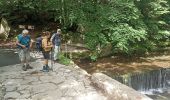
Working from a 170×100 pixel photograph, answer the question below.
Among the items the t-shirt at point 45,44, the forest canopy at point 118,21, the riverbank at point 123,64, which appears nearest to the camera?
the t-shirt at point 45,44

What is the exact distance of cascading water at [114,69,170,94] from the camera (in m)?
15.0

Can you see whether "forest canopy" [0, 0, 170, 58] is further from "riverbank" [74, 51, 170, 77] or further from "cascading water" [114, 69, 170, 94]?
"cascading water" [114, 69, 170, 94]

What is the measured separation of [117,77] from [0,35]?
9403 millimetres

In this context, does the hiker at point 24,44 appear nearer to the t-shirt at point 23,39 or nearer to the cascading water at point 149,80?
the t-shirt at point 23,39

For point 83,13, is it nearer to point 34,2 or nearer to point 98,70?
point 98,70

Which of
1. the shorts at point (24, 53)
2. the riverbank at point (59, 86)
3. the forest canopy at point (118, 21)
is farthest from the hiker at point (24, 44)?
the forest canopy at point (118, 21)

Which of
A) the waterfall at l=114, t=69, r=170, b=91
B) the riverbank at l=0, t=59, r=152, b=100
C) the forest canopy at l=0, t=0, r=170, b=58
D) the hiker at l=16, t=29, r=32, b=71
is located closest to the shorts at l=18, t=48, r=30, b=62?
the hiker at l=16, t=29, r=32, b=71

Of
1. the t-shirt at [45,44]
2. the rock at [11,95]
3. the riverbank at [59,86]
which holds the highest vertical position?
the t-shirt at [45,44]

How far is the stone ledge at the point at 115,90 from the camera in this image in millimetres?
9180

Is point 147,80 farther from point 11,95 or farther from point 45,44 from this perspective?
point 11,95

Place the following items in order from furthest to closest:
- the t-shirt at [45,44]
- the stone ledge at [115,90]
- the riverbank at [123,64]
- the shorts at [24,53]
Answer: the riverbank at [123,64] < the shorts at [24,53] < the t-shirt at [45,44] < the stone ledge at [115,90]

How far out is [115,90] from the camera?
32.0 ft

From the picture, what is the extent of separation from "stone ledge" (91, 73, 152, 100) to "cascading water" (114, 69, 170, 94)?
4190 millimetres

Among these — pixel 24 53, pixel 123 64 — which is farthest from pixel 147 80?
pixel 24 53
